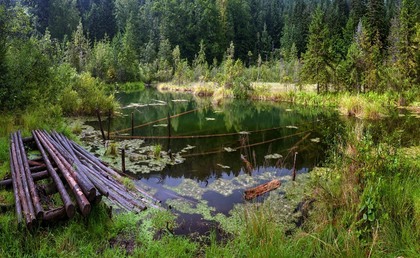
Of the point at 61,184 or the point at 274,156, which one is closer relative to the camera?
the point at 61,184

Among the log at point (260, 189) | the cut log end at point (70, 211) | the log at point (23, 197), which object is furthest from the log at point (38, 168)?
the log at point (260, 189)

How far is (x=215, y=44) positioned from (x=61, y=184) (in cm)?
6700

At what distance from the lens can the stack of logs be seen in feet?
16.1

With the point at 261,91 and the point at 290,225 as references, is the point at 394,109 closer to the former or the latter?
the point at 261,91

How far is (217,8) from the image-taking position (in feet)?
250

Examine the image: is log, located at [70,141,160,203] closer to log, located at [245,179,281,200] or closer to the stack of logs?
the stack of logs

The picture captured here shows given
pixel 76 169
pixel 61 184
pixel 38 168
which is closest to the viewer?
pixel 61 184

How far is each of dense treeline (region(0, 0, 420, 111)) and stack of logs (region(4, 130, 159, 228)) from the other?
150 inches

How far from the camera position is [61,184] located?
18.4ft

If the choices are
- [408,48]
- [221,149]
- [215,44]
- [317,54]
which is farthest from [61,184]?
[215,44]

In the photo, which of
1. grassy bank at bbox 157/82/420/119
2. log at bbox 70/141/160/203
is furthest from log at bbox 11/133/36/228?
grassy bank at bbox 157/82/420/119

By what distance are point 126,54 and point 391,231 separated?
48.1 metres

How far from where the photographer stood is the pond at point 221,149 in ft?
28.2

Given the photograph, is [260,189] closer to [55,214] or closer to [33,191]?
[55,214]
